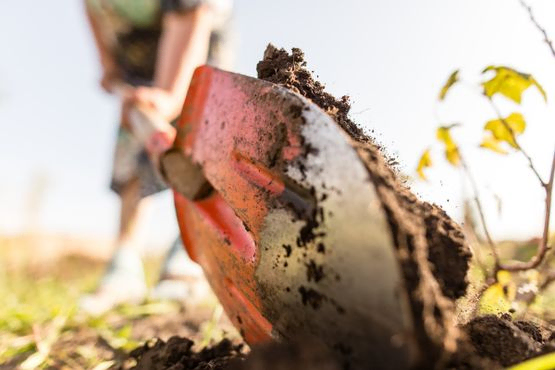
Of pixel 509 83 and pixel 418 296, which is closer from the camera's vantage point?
pixel 418 296

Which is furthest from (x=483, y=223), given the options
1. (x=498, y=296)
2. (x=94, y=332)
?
(x=94, y=332)

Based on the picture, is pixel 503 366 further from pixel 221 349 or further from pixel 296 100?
pixel 221 349

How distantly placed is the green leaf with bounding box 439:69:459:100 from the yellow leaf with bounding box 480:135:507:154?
0.17 meters

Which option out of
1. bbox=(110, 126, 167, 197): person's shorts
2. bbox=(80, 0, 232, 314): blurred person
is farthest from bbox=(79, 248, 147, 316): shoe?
bbox=(110, 126, 167, 197): person's shorts

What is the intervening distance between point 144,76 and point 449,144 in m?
2.81

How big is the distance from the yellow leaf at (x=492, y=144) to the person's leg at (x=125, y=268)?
6.22 feet

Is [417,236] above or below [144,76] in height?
below

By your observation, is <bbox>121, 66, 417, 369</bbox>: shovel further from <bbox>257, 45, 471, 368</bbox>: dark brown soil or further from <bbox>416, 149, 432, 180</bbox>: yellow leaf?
<bbox>416, 149, 432, 180</bbox>: yellow leaf

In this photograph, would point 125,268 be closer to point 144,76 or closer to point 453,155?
point 144,76

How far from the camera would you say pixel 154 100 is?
7.88ft

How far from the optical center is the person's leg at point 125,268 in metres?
2.51

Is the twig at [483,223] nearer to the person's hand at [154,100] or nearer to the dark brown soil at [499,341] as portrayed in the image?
the dark brown soil at [499,341]

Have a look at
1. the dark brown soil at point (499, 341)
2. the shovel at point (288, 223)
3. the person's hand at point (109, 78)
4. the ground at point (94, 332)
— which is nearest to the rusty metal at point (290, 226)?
the shovel at point (288, 223)

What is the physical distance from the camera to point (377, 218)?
0.57m
